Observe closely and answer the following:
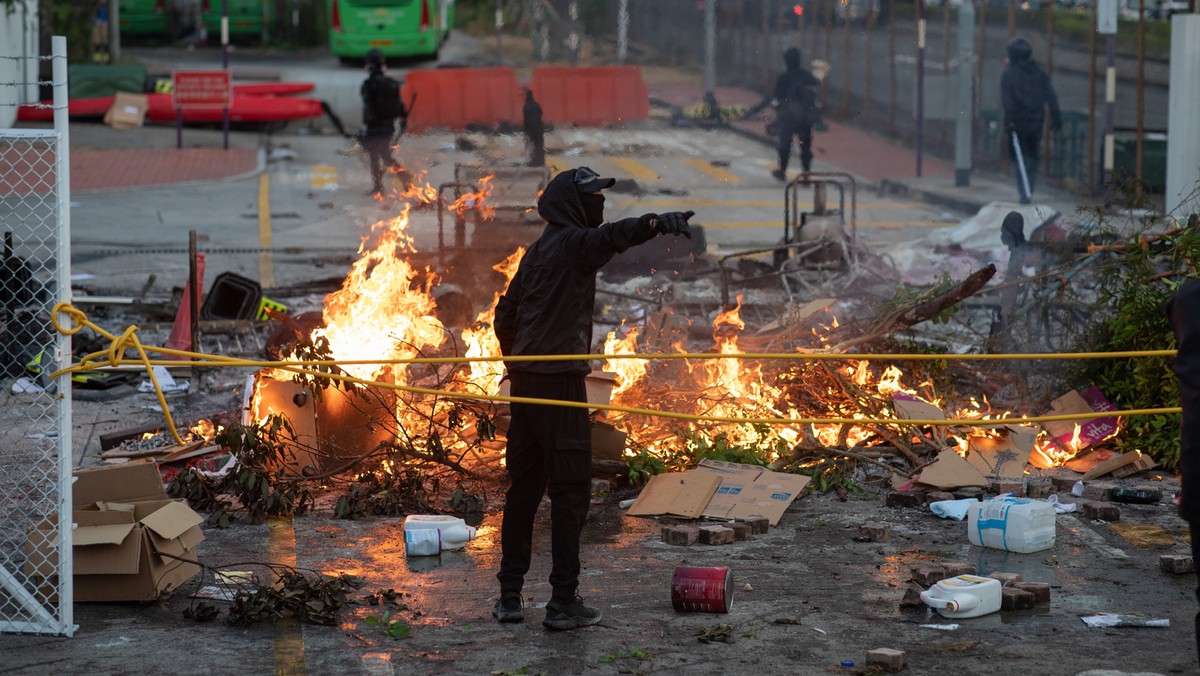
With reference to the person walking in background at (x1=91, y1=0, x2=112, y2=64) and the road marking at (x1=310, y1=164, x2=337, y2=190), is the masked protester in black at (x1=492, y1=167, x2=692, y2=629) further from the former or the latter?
the person walking in background at (x1=91, y1=0, x2=112, y2=64)

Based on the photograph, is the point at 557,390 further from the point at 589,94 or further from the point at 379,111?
the point at 589,94

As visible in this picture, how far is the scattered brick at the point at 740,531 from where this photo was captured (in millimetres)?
6785

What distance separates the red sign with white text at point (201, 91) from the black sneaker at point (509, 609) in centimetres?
1846

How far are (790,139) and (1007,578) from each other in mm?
14822

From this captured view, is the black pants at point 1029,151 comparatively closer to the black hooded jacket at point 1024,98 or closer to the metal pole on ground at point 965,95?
the black hooded jacket at point 1024,98

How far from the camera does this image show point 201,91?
2252 cm

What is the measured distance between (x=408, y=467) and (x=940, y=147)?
17685 mm

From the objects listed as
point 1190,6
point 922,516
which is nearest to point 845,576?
point 922,516

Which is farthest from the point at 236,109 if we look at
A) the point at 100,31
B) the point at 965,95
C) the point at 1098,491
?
the point at 1098,491

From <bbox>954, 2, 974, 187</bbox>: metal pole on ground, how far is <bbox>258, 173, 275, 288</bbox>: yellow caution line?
9.91m

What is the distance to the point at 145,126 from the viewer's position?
950 inches

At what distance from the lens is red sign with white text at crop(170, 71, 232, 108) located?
22.4m

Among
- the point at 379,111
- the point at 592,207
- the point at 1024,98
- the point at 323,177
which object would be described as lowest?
the point at 323,177

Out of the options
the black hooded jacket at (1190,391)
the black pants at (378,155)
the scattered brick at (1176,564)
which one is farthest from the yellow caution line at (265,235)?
the black hooded jacket at (1190,391)
